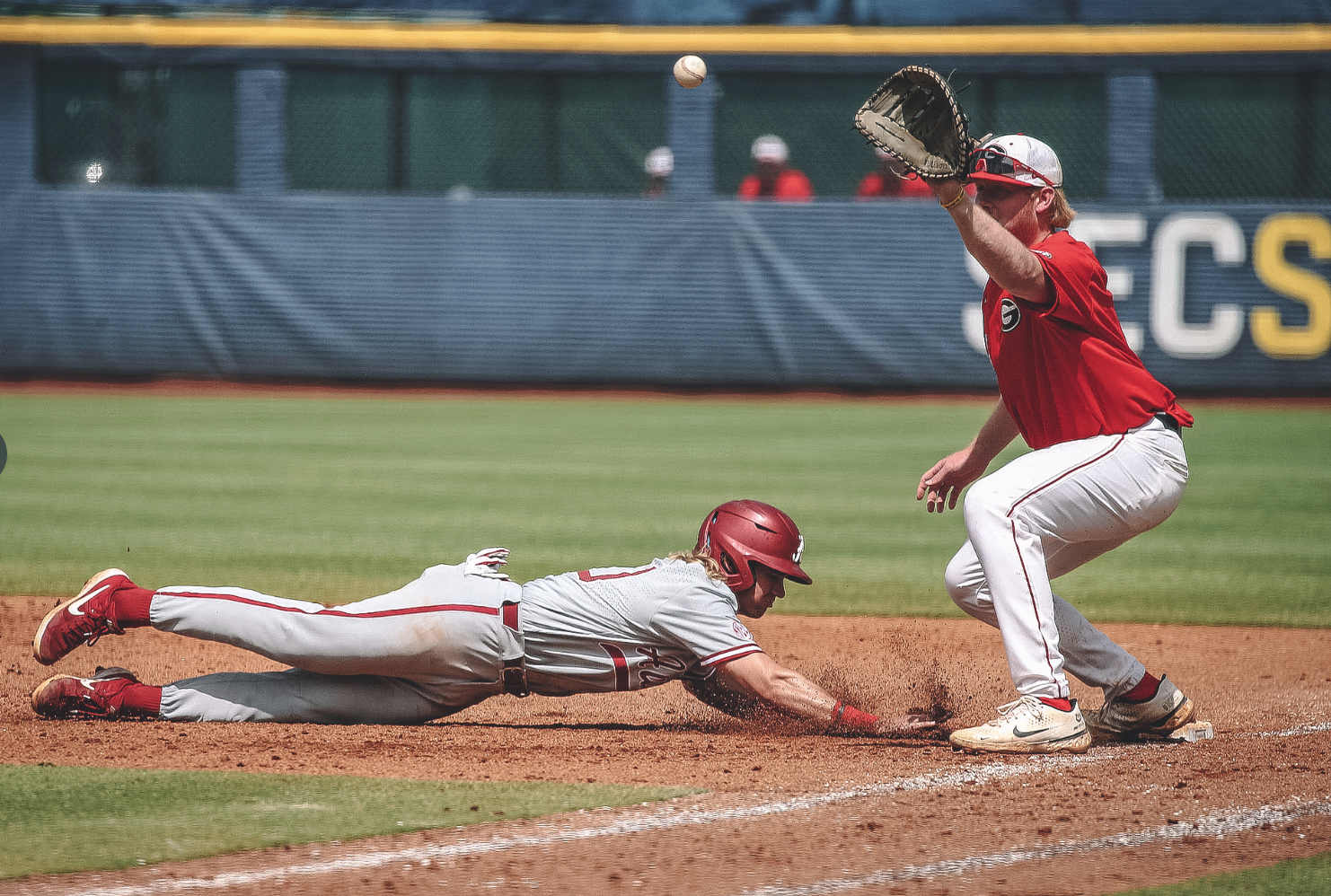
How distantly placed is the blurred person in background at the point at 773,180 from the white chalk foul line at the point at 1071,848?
13223 mm

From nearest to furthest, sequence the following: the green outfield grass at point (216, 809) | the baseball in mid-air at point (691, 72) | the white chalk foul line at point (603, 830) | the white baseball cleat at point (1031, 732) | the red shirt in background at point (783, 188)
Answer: the white chalk foul line at point (603, 830) → the green outfield grass at point (216, 809) → the white baseball cleat at point (1031, 732) → the baseball in mid-air at point (691, 72) → the red shirt in background at point (783, 188)

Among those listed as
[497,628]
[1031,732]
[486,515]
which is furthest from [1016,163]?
[486,515]

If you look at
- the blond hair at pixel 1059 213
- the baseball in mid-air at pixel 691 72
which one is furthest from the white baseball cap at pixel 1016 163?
the baseball in mid-air at pixel 691 72

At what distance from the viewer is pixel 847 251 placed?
1631 cm

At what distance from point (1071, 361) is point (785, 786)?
54.7 inches

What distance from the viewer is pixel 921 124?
13.1ft

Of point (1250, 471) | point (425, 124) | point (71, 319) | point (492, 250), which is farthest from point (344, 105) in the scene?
point (1250, 471)

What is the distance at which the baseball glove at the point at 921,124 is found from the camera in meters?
3.88

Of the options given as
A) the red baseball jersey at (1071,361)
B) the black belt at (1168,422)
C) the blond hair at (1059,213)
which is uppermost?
the blond hair at (1059,213)

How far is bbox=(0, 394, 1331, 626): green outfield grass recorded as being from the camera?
722cm

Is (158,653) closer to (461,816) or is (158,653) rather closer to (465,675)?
(465,675)

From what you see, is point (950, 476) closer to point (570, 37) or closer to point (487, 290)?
point (487, 290)

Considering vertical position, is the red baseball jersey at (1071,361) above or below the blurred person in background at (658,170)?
above

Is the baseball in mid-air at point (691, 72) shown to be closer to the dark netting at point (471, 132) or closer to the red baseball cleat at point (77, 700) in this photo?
the red baseball cleat at point (77, 700)
